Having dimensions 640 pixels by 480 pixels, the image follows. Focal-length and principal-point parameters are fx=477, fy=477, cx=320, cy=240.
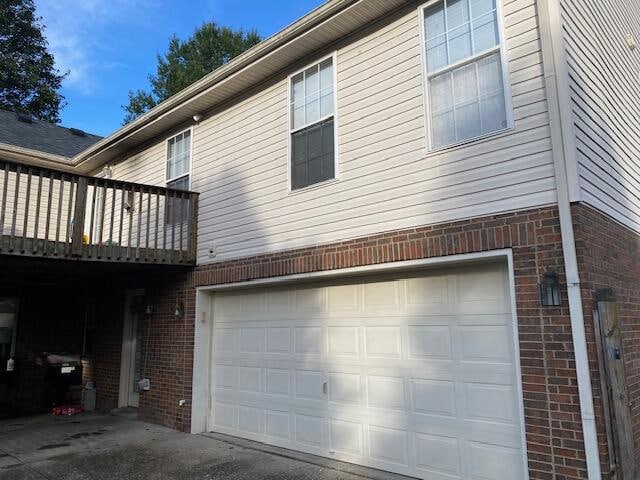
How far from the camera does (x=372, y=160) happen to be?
5.55 metres

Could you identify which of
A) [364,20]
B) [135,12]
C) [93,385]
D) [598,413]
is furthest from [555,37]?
[135,12]

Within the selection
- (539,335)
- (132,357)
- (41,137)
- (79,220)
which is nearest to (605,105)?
(539,335)

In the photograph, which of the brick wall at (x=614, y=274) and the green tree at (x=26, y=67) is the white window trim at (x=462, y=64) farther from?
the green tree at (x=26, y=67)

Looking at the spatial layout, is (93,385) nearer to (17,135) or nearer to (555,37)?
(17,135)

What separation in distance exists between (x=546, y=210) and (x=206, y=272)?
519cm

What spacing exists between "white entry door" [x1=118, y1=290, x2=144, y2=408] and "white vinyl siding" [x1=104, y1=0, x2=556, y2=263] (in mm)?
2552

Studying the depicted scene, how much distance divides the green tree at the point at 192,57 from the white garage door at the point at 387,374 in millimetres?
21966

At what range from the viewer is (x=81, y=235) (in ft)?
21.4

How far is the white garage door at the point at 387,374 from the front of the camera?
4.55 m

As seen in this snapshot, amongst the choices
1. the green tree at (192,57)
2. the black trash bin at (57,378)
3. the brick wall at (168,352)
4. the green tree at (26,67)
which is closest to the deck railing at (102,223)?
the brick wall at (168,352)

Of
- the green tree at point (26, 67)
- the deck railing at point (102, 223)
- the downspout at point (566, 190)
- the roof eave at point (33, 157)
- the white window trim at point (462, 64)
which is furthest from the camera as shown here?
the green tree at point (26, 67)

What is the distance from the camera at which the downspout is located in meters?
3.71

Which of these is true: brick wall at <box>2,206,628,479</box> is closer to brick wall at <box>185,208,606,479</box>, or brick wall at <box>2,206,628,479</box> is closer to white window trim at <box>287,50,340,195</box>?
brick wall at <box>185,208,606,479</box>

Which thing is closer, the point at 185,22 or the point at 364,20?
the point at 364,20
